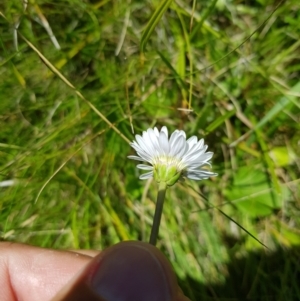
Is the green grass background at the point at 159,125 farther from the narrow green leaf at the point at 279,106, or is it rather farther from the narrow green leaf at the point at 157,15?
the narrow green leaf at the point at 157,15

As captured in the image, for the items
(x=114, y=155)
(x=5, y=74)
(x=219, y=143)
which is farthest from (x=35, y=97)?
(x=219, y=143)

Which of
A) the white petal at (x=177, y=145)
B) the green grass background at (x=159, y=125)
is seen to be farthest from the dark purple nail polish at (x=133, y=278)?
the green grass background at (x=159, y=125)

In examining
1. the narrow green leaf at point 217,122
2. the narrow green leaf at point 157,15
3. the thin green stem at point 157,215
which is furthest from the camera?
the narrow green leaf at point 217,122

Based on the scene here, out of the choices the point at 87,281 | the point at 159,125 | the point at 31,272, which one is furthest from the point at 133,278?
the point at 159,125

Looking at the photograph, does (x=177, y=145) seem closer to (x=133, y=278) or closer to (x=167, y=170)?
(x=167, y=170)

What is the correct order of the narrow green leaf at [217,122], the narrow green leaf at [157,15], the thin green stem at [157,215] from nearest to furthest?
the thin green stem at [157,215] → the narrow green leaf at [157,15] → the narrow green leaf at [217,122]

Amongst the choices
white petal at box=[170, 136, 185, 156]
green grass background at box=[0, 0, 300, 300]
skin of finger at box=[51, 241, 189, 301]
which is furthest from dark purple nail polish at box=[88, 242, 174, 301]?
green grass background at box=[0, 0, 300, 300]
